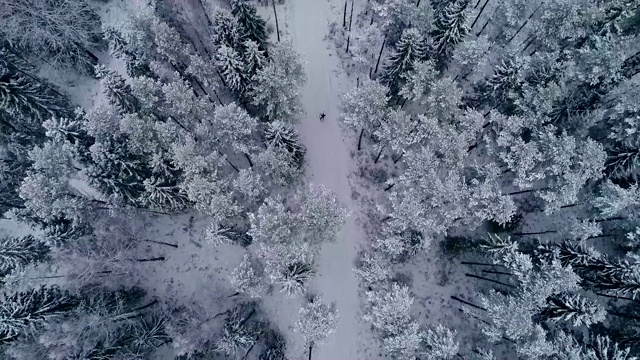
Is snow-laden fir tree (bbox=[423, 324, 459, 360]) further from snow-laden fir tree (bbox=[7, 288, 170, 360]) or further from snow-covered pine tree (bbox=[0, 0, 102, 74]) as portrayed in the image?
snow-covered pine tree (bbox=[0, 0, 102, 74])

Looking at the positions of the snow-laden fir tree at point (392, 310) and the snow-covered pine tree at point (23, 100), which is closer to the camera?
the snow-laden fir tree at point (392, 310)

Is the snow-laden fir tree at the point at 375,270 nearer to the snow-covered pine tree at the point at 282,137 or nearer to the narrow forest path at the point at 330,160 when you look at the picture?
the narrow forest path at the point at 330,160

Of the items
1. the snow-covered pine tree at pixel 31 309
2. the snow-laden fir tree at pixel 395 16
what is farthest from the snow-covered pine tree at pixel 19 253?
the snow-laden fir tree at pixel 395 16

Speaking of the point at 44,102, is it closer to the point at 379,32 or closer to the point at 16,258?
the point at 16,258

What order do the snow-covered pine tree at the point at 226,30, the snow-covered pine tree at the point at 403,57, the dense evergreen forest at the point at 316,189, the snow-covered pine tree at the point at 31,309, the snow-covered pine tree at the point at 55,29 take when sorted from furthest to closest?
the snow-covered pine tree at the point at 55,29, the snow-covered pine tree at the point at 226,30, the snow-covered pine tree at the point at 403,57, the dense evergreen forest at the point at 316,189, the snow-covered pine tree at the point at 31,309

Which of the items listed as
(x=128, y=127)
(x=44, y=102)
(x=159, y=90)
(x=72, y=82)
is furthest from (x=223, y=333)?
(x=72, y=82)

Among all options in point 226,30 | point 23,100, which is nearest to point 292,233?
point 226,30
